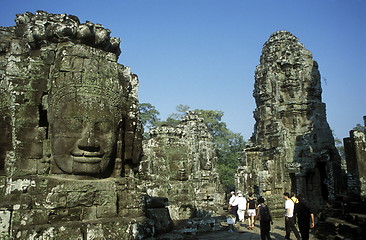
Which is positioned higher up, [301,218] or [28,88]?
[28,88]

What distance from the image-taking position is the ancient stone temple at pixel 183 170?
1217 cm

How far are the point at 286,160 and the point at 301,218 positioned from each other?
12.2m

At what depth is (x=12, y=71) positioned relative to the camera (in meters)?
4.81

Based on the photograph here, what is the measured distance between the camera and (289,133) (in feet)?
64.1

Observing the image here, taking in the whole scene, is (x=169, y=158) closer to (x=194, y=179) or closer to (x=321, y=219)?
(x=194, y=179)

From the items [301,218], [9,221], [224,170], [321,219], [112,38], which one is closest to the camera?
[9,221]

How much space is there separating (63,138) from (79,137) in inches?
8.7

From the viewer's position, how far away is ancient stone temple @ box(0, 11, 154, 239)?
4352 mm

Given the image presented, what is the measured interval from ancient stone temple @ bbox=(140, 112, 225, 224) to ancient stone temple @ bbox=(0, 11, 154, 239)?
23.4 ft

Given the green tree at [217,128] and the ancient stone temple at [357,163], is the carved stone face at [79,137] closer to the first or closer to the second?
the ancient stone temple at [357,163]

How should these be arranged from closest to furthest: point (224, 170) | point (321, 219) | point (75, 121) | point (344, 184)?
1. point (75, 121)
2. point (321, 219)
3. point (344, 184)
4. point (224, 170)

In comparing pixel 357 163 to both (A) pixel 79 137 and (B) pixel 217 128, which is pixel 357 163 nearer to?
(A) pixel 79 137

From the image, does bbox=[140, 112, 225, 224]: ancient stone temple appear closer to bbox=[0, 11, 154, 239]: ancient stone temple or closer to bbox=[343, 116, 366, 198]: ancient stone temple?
bbox=[343, 116, 366, 198]: ancient stone temple

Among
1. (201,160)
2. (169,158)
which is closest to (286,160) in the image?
(201,160)
